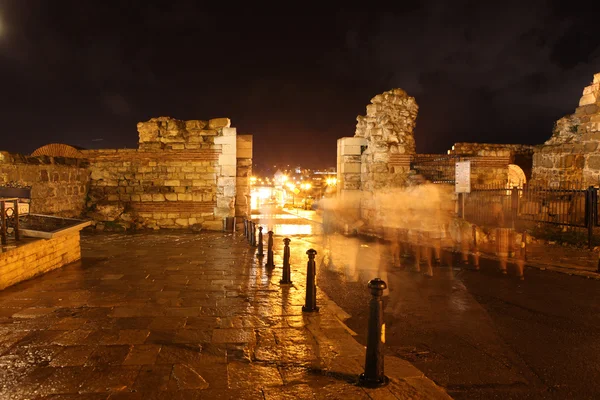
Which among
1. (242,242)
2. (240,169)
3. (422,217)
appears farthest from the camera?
(240,169)

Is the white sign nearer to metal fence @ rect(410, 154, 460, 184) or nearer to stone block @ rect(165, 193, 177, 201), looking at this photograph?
metal fence @ rect(410, 154, 460, 184)

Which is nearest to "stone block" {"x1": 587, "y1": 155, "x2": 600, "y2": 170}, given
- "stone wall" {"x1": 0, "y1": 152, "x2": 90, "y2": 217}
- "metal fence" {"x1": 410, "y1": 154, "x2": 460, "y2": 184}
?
"metal fence" {"x1": 410, "y1": 154, "x2": 460, "y2": 184}

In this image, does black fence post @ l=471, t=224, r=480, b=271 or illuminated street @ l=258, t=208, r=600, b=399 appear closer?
illuminated street @ l=258, t=208, r=600, b=399

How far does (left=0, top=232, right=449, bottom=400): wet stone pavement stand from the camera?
3447mm

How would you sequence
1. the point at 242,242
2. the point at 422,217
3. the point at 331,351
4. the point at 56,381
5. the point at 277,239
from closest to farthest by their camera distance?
the point at 56,381
the point at 331,351
the point at 242,242
the point at 277,239
the point at 422,217

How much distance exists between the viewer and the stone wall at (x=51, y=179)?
11298mm

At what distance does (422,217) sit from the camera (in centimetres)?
1434

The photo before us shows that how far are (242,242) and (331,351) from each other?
811 cm

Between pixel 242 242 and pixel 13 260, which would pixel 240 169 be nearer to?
pixel 242 242

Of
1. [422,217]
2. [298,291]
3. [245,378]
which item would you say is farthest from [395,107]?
[245,378]

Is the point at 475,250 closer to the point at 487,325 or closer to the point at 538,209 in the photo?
the point at 538,209

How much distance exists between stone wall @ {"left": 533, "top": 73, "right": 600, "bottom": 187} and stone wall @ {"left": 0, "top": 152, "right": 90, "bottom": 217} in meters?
15.1

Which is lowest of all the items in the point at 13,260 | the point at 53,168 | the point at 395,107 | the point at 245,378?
the point at 245,378

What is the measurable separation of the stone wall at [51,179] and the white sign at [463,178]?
40.4 feet
